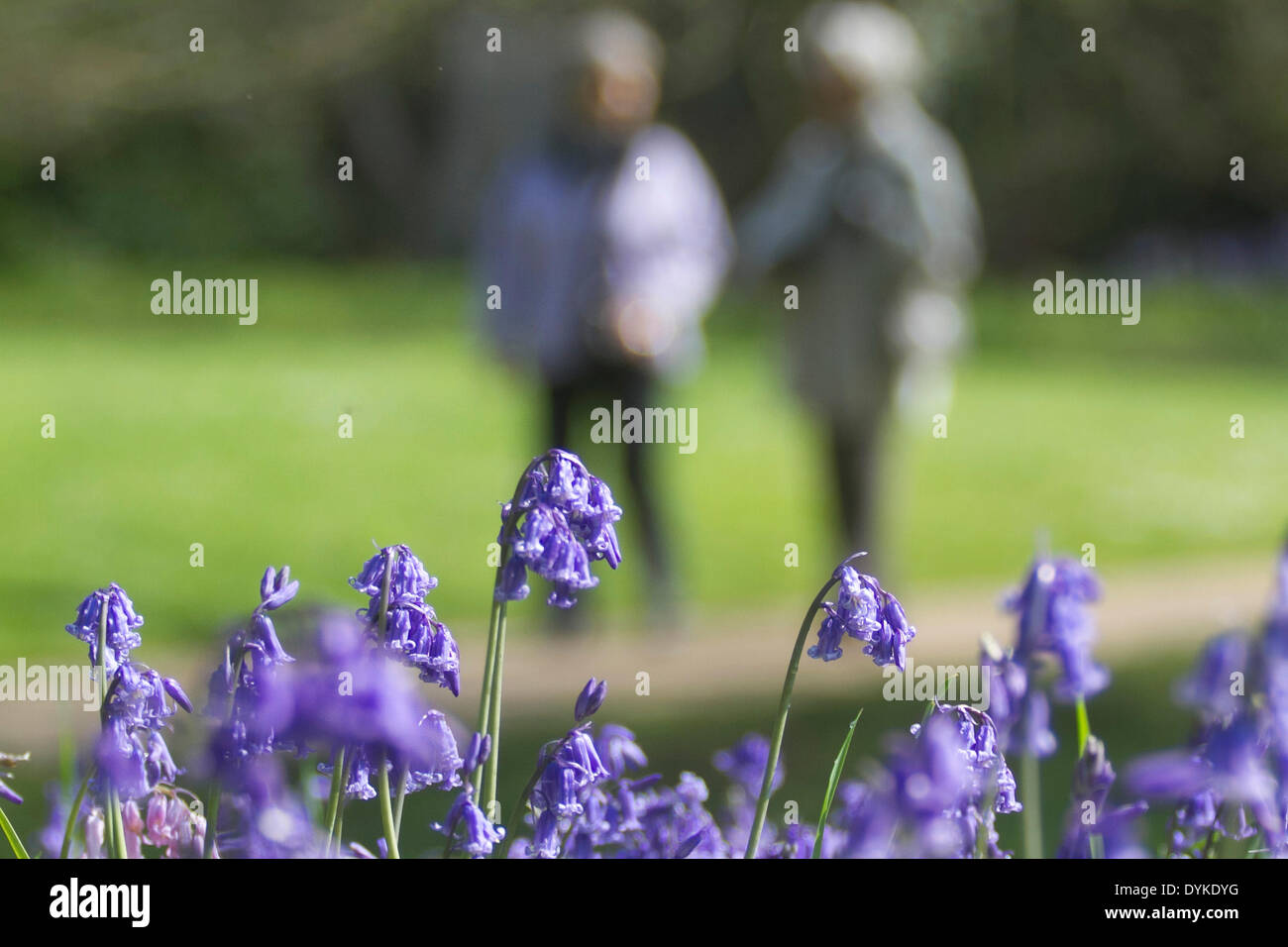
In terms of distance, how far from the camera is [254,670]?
1.31 metres

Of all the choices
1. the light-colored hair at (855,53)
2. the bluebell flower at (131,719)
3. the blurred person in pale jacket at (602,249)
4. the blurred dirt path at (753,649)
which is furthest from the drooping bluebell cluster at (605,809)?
the light-colored hair at (855,53)

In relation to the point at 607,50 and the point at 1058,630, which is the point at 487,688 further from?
the point at 607,50

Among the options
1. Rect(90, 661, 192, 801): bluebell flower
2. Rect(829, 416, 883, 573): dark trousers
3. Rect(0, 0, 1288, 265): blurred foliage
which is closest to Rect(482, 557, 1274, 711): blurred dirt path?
Rect(829, 416, 883, 573): dark trousers

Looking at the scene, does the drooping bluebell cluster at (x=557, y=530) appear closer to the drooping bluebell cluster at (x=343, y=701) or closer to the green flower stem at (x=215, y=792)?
the green flower stem at (x=215, y=792)

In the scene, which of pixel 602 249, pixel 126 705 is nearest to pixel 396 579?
pixel 126 705

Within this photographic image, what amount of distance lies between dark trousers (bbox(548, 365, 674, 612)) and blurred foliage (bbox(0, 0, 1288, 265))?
1793 centimetres

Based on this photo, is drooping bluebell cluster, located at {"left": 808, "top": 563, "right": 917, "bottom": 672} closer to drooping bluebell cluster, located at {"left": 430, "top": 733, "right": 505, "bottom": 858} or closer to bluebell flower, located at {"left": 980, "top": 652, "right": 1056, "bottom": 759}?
bluebell flower, located at {"left": 980, "top": 652, "right": 1056, "bottom": 759}

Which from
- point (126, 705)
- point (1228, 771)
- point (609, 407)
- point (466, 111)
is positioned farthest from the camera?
point (466, 111)

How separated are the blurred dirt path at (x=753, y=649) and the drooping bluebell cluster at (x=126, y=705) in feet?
13.2

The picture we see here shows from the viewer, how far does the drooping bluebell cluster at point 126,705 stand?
1.34 metres

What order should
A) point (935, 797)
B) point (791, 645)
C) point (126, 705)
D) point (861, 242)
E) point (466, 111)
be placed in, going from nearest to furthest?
point (935, 797)
point (126, 705)
point (861, 242)
point (791, 645)
point (466, 111)

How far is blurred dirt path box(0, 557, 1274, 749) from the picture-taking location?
19.8 feet

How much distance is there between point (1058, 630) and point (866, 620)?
26 cm

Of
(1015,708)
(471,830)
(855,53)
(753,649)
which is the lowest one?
(471,830)
